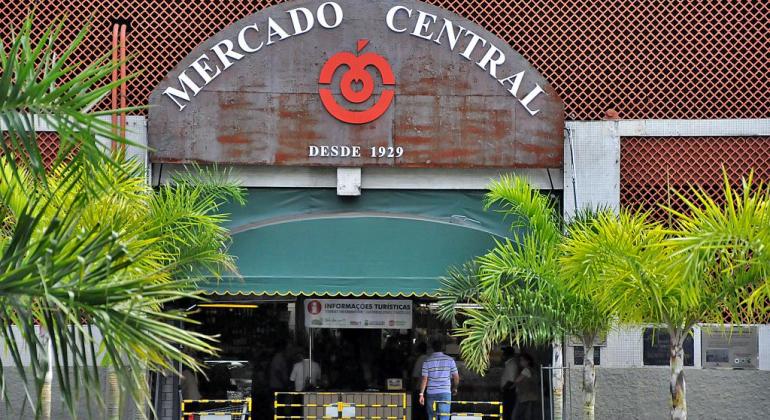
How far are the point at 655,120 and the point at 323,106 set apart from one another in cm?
474

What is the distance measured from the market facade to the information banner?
264cm

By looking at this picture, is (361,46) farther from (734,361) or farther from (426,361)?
(734,361)

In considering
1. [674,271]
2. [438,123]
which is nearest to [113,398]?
[438,123]

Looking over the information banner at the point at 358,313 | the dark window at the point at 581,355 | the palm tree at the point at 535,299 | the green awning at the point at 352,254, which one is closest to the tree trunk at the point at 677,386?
the palm tree at the point at 535,299

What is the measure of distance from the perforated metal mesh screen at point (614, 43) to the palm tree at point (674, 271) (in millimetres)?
4440

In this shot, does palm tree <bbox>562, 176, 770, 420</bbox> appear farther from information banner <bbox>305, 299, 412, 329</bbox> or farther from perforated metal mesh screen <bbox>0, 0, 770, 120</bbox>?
information banner <bbox>305, 299, 412, 329</bbox>

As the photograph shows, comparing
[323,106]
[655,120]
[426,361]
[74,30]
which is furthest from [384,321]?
[74,30]

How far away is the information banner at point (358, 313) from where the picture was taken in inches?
755

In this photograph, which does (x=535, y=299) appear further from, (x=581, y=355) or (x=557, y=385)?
(x=581, y=355)

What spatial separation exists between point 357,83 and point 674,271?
6.24m

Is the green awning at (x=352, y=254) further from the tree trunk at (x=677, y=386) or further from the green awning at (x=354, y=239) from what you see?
the tree trunk at (x=677, y=386)

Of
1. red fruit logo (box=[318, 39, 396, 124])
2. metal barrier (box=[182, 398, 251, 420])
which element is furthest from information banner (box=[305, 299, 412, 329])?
red fruit logo (box=[318, 39, 396, 124])

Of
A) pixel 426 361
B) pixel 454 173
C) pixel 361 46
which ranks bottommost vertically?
pixel 426 361

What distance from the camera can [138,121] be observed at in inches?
655
